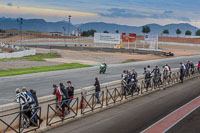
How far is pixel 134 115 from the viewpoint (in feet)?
53.2

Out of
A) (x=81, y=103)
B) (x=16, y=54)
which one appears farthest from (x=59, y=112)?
(x=16, y=54)

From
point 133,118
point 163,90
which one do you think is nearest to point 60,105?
point 133,118

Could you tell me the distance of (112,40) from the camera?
300 ft

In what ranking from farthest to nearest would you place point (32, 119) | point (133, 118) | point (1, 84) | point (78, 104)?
point (1, 84)
point (78, 104)
point (133, 118)
point (32, 119)

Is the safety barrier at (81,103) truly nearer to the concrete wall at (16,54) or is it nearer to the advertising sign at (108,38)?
the concrete wall at (16,54)

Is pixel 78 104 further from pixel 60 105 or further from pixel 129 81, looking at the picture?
pixel 129 81

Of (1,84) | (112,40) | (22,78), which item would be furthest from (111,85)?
(112,40)

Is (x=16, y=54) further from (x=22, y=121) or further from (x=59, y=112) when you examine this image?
(x=22, y=121)

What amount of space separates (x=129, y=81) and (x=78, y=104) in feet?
16.9

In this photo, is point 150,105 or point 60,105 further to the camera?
point 150,105

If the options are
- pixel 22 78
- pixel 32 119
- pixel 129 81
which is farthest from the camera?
pixel 22 78

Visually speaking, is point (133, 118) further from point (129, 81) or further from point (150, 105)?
point (129, 81)

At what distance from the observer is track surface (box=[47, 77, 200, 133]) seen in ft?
44.3

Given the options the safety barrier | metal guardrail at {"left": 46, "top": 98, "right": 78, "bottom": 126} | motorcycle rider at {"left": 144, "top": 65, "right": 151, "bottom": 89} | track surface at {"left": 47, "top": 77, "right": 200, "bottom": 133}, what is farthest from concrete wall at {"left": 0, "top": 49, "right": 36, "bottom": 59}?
metal guardrail at {"left": 46, "top": 98, "right": 78, "bottom": 126}
